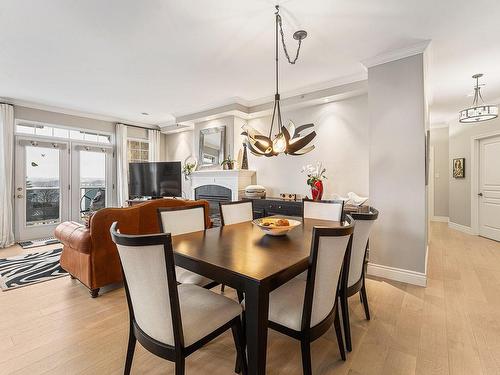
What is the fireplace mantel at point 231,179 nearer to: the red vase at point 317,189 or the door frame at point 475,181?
the red vase at point 317,189

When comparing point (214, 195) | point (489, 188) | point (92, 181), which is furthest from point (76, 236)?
point (489, 188)

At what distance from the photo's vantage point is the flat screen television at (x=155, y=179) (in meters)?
5.80

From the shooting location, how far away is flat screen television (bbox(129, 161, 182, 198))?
229 inches

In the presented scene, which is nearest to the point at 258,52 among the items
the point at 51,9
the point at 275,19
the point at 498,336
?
the point at 275,19

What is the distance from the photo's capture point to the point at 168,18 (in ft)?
7.82

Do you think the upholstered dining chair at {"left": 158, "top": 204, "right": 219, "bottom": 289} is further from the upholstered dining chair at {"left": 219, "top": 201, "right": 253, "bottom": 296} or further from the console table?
the console table

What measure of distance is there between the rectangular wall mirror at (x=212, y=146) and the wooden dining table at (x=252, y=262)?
3.35m

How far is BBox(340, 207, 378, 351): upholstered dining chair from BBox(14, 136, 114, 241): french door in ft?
18.6

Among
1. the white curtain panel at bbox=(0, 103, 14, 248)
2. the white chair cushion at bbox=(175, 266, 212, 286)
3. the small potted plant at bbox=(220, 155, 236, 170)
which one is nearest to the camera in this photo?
the white chair cushion at bbox=(175, 266, 212, 286)

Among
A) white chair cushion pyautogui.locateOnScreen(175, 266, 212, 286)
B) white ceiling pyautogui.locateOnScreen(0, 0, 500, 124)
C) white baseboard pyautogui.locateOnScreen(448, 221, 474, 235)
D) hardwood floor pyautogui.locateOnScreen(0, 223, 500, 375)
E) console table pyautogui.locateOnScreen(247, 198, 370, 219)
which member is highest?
white ceiling pyautogui.locateOnScreen(0, 0, 500, 124)

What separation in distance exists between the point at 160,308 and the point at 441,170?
7913mm

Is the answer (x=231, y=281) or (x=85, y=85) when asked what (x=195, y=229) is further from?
(x=85, y=85)

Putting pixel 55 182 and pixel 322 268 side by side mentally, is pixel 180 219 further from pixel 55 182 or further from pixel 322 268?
pixel 55 182

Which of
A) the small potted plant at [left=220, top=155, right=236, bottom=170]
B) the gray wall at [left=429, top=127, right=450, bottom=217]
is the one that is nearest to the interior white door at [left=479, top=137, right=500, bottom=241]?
the gray wall at [left=429, top=127, right=450, bottom=217]
